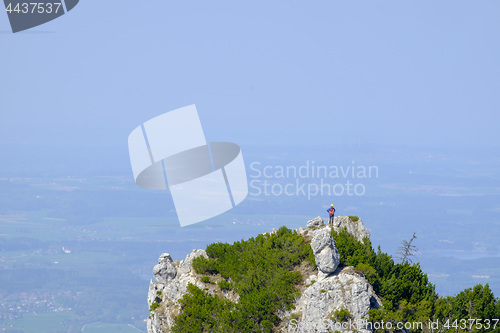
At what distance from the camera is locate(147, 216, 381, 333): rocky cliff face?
172ft

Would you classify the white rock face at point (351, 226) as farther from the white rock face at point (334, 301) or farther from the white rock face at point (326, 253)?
the white rock face at point (334, 301)

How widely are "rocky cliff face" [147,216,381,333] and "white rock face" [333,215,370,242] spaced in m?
3.07

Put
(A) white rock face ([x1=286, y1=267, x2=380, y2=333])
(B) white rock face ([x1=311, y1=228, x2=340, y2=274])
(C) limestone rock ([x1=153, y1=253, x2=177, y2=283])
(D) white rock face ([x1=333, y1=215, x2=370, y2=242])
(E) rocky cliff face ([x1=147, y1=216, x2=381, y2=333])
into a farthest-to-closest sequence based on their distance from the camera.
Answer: (D) white rock face ([x1=333, y1=215, x2=370, y2=242]) → (C) limestone rock ([x1=153, y1=253, x2=177, y2=283]) → (B) white rock face ([x1=311, y1=228, x2=340, y2=274]) → (E) rocky cliff face ([x1=147, y1=216, x2=381, y2=333]) → (A) white rock face ([x1=286, y1=267, x2=380, y2=333])

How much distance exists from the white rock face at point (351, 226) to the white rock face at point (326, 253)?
792 cm

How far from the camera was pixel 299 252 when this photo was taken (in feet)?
197

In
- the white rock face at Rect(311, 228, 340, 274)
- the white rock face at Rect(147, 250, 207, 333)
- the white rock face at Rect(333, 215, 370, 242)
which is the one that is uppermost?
the white rock face at Rect(311, 228, 340, 274)

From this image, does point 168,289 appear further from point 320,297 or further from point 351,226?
point 351,226

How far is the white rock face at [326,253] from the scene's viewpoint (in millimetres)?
54219

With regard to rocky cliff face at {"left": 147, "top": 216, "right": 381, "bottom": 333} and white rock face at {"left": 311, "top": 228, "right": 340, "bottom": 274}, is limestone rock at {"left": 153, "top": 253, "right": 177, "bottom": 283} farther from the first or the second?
white rock face at {"left": 311, "top": 228, "right": 340, "bottom": 274}

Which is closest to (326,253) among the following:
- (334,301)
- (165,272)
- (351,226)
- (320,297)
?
(320,297)

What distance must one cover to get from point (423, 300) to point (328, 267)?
8.51 m

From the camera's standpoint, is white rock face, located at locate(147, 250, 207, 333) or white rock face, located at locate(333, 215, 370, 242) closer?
white rock face, located at locate(147, 250, 207, 333)

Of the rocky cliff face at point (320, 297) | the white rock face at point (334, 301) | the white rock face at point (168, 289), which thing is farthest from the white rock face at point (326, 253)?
the white rock face at point (168, 289)

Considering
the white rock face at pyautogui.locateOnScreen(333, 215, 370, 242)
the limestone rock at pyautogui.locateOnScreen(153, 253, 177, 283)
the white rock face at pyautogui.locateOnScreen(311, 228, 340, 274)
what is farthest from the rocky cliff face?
the white rock face at pyautogui.locateOnScreen(333, 215, 370, 242)
